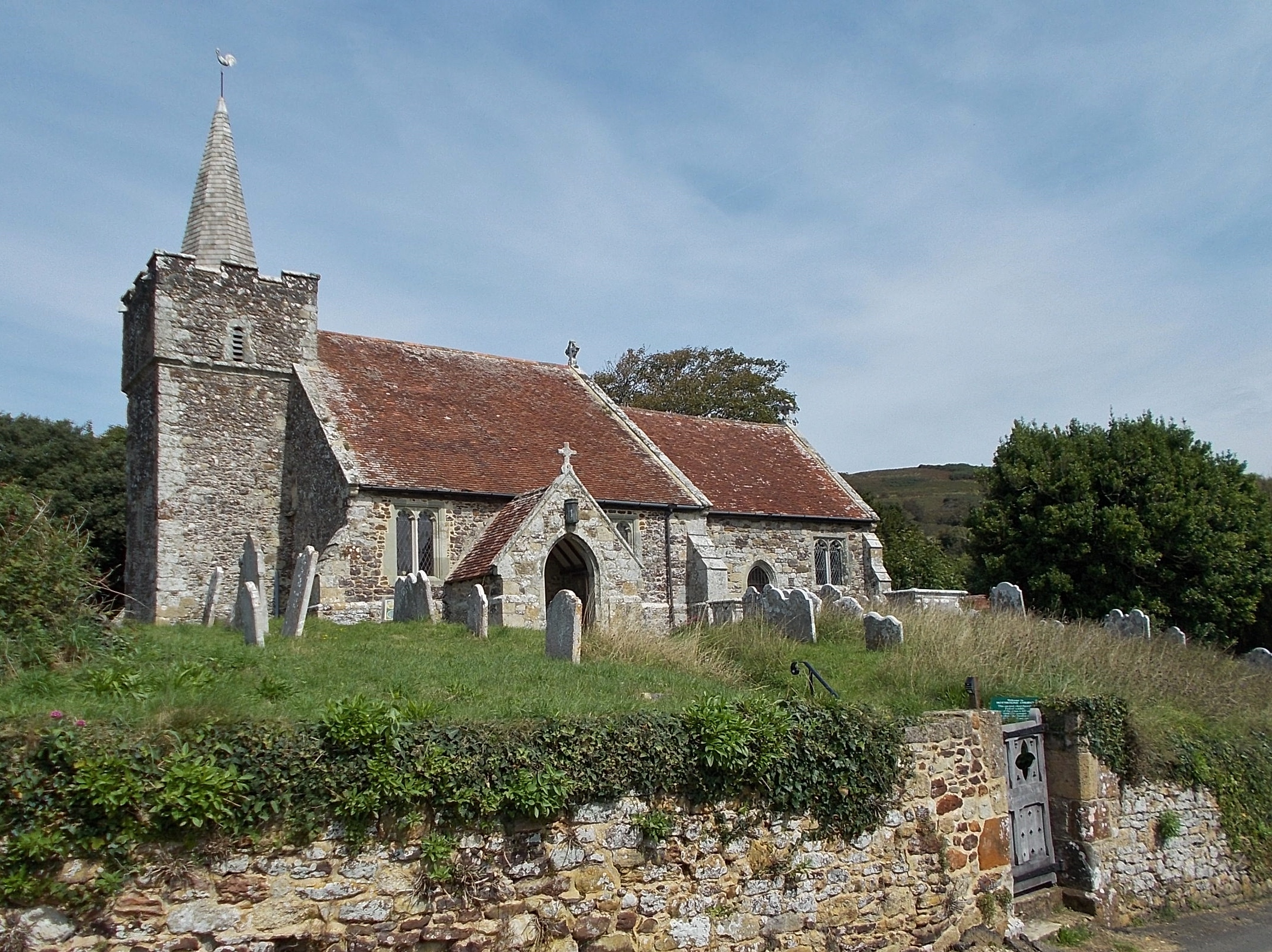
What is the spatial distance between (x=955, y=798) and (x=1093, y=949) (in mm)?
2310

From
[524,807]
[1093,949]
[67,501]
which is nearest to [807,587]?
[1093,949]

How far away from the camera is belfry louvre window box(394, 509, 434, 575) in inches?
770

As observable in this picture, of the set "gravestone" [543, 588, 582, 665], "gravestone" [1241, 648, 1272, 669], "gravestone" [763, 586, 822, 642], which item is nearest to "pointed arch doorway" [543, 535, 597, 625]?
"gravestone" [763, 586, 822, 642]

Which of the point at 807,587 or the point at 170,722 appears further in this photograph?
the point at 807,587

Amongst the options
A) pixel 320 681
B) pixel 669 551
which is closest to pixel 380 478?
pixel 669 551

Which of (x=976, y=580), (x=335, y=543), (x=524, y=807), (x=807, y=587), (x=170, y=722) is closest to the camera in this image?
(x=170, y=722)

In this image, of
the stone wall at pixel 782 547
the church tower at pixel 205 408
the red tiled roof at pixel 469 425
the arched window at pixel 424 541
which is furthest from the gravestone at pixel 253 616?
the stone wall at pixel 782 547

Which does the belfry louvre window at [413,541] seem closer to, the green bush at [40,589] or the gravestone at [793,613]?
the gravestone at [793,613]

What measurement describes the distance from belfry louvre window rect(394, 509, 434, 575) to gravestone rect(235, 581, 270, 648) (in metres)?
6.70

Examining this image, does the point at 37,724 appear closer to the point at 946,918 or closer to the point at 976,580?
the point at 946,918

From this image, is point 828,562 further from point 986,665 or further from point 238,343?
point 238,343

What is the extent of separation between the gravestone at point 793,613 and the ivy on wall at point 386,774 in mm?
6975

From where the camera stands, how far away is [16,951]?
5.87 metres

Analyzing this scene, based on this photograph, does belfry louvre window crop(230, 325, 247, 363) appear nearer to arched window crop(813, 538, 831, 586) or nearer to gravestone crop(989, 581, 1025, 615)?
arched window crop(813, 538, 831, 586)
